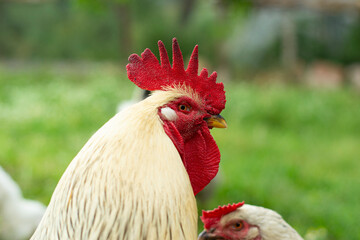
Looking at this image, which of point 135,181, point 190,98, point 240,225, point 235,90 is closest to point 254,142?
point 235,90

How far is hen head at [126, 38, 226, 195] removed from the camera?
195 cm

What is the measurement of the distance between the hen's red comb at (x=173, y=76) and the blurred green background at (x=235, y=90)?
251cm

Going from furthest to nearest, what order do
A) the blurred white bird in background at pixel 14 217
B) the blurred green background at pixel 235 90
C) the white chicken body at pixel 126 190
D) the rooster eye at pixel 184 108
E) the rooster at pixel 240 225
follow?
the blurred green background at pixel 235 90 → the blurred white bird in background at pixel 14 217 → the rooster at pixel 240 225 → the rooster eye at pixel 184 108 → the white chicken body at pixel 126 190

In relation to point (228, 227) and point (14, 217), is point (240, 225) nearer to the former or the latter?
point (228, 227)

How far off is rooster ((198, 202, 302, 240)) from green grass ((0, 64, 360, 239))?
2.08 m

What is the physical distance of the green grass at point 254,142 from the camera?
5441 mm

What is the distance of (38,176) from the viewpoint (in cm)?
559

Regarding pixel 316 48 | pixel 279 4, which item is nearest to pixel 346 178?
pixel 279 4

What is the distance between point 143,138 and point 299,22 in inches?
553

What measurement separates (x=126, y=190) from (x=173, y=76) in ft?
1.87

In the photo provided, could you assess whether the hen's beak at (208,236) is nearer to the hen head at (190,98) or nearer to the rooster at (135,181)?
the hen head at (190,98)

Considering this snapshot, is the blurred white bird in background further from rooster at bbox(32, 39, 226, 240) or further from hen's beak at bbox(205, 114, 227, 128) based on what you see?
hen's beak at bbox(205, 114, 227, 128)

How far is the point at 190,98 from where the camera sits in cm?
196

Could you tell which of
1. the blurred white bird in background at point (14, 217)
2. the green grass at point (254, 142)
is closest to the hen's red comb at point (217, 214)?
the green grass at point (254, 142)
